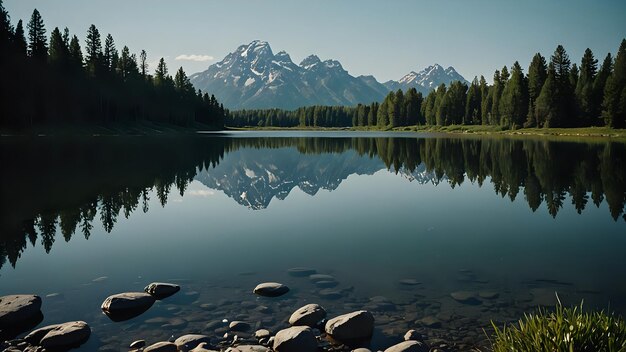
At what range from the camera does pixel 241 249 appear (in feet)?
60.0

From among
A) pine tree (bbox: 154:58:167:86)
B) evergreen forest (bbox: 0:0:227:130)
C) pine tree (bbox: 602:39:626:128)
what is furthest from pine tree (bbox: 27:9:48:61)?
pine tree (bbox: 602:39:626:128)

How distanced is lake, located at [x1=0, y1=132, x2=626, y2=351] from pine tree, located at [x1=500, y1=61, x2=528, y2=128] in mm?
100757

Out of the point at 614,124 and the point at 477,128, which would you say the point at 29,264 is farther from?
the point at 477,128

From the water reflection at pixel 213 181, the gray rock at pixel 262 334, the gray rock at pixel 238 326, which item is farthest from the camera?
the water reflection at pixel 213 181

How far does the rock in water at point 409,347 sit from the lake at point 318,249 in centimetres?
69

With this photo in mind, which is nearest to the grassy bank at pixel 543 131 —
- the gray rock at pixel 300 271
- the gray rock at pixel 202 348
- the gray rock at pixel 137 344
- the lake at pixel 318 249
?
the lake at pixel 318 249

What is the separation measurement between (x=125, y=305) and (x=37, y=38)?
366 ft

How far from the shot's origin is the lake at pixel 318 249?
12023 mm

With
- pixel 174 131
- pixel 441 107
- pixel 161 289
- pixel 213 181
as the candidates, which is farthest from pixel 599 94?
pixel 161 289

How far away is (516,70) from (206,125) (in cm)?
12686

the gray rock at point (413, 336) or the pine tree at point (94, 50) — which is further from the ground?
the pine tree at point (94, 50)

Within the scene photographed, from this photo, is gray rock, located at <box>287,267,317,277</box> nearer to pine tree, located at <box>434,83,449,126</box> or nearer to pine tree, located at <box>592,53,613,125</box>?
pine tree, located at <box>592,53,613,125</box>

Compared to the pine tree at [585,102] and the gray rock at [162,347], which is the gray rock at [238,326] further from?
the pine tree at [585,102]

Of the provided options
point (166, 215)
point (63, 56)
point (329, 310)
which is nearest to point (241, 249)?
point (329, 310)
